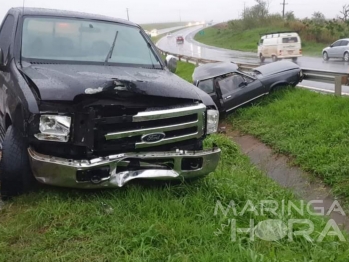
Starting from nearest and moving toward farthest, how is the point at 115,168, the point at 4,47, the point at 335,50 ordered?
1. the point at 115,168
2. the point at 4,47
3. the point at 335,50

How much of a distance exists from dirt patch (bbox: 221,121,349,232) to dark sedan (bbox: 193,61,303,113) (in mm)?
1495

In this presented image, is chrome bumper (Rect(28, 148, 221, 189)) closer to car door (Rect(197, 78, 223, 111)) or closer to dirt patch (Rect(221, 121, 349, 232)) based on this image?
dirt patch (Rect(221, 121, 349, 232))

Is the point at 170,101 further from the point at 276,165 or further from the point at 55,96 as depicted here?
the point at 276,165

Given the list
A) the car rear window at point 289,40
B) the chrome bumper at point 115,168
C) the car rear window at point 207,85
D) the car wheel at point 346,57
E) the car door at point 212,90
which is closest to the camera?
the chrome bumper at point 115,168

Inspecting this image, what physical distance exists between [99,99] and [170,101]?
661mm

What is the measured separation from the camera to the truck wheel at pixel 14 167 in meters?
3.26

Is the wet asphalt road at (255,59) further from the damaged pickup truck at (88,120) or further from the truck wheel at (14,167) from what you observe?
the truck wheel at (14,167)

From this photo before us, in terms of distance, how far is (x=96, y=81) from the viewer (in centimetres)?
319

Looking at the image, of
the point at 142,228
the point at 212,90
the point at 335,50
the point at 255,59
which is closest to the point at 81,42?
the point at 142,228

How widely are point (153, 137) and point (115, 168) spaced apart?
435 millimetres

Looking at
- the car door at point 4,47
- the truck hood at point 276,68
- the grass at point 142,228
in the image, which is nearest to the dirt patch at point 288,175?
the grass at point 142,228

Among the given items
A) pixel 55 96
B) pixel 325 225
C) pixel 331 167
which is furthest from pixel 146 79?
pixel 331 167

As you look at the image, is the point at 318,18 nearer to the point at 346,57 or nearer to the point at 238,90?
the point at 346,57

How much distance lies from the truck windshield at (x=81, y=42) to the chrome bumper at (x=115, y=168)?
142 cm
